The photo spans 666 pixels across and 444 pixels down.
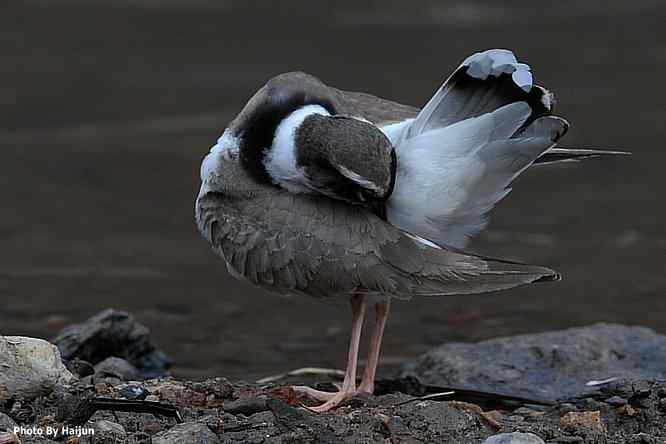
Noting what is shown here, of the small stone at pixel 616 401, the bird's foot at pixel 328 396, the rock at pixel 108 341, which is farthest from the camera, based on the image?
the rock at pixel 108 341

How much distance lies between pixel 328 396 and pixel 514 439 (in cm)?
137

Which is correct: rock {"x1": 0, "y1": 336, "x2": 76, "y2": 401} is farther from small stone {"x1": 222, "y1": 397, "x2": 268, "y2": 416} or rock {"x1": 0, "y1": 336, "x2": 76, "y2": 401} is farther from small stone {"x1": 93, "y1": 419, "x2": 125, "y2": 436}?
small stone {"x1": 222, "y1": 397, "x2": 268, "y2": 416}

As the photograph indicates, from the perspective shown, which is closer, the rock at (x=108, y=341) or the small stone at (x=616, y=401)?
the small stone at (x=616, y=401)

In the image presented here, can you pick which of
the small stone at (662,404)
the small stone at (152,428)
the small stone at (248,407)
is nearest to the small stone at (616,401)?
the small stone at (662,404)

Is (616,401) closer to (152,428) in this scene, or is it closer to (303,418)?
(303,418)

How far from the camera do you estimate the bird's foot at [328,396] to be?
18.2 ft

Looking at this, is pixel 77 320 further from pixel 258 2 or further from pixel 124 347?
pixel 258 2

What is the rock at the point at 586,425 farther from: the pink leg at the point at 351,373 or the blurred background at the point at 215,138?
the blurred background at the point at 215,138

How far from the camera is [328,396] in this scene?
5.72 m

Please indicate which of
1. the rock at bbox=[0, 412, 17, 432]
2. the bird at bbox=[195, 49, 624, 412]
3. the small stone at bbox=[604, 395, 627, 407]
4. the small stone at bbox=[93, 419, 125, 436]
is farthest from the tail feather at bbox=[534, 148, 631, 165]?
the rock at bbox=[0, 412, 17, 432]

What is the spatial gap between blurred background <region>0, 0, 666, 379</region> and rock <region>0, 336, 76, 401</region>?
6.60 ft

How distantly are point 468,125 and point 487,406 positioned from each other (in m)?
1.56

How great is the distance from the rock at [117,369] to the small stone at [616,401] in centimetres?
211

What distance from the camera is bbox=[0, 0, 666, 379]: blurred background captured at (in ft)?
27.3
